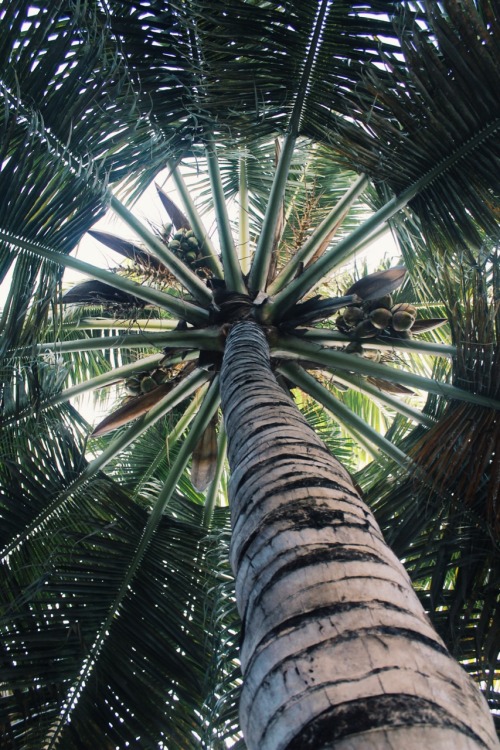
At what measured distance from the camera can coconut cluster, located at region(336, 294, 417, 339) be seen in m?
3.33

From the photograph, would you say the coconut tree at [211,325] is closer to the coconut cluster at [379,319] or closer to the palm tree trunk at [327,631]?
the coconut cluster at [379,319]

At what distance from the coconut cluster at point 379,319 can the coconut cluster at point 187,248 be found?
1.16m

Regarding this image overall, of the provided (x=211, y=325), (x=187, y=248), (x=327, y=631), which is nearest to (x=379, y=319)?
(x=211, y=325)

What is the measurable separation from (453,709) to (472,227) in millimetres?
2497

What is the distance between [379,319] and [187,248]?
1.47 meters

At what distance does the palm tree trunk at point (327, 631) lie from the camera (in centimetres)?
80

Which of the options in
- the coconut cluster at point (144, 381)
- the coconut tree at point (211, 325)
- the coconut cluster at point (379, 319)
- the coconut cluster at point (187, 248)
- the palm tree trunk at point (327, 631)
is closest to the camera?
the palm tree trunk at point (327, 631)

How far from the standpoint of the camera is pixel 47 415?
3.69 m

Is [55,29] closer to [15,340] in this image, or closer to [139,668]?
[15,340]

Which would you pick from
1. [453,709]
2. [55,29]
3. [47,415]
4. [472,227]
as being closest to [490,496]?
[472,227]

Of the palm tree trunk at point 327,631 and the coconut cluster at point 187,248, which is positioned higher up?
the coconut cluster at point 187,248

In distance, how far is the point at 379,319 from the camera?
3.32 metres

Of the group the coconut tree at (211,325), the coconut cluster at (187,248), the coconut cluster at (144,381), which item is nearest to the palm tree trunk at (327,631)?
the coconut tree at (211,325)

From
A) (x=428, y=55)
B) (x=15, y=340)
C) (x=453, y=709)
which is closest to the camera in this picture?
(x=453, y=709)
